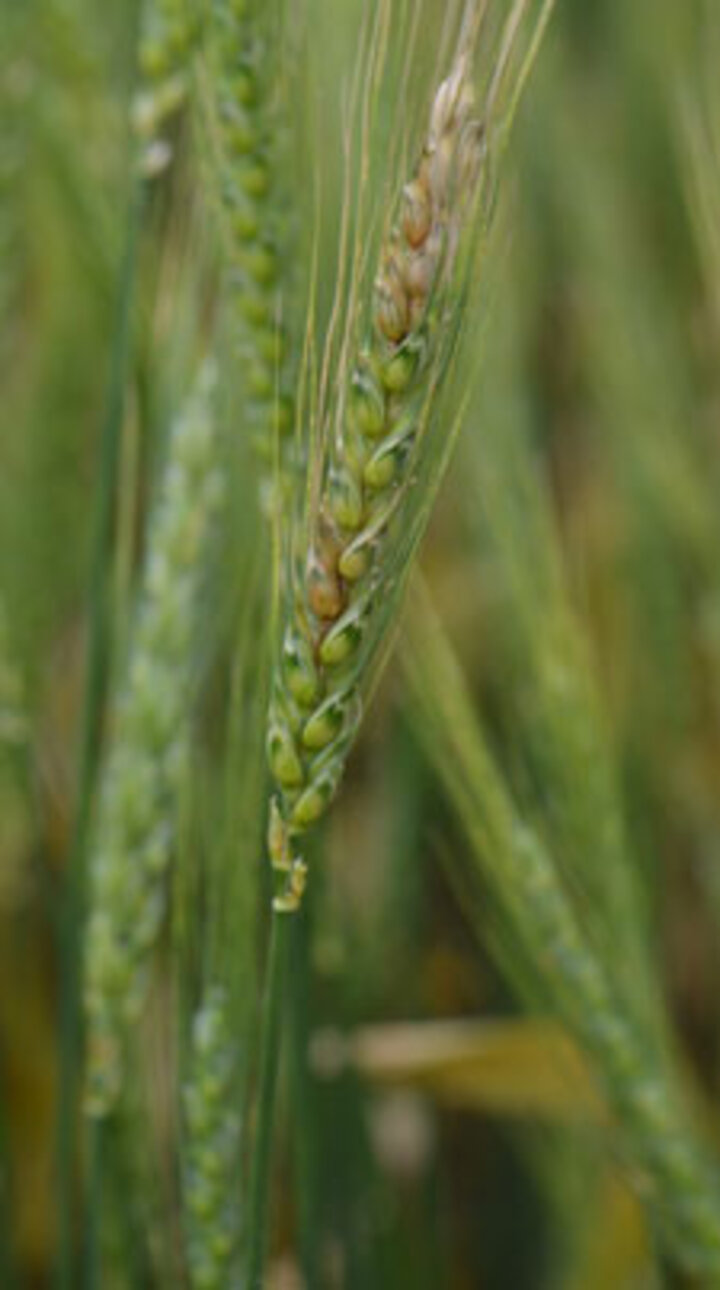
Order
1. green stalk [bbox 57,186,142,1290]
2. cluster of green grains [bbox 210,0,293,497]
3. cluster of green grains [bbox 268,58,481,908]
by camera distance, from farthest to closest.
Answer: green stalk [bbox 57,186,142,1290], cluster of green grains [bbox 210,0,293,497], cluster of green grains [bbox 268,58,481,908]

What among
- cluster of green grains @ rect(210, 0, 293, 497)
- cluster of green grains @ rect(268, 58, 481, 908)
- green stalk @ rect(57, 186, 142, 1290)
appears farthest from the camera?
green stalk @ rect(57, 186, 142, 1290)

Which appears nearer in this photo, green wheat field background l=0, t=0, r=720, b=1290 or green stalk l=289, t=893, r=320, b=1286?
green wheat field background l=0, t=0, r=720, b=1290

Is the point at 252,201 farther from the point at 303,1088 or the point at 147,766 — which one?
the point at 303,1088

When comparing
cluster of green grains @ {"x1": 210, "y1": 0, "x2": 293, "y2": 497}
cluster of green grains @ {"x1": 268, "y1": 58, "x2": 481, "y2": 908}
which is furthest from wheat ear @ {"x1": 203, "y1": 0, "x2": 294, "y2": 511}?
cluster of green grains @ {"x1": 268, "y1": 58, "x2": 481, "y2": 908}

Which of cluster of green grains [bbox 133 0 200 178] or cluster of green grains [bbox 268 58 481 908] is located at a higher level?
cluster of green grains [bbox 133 0 200 178]

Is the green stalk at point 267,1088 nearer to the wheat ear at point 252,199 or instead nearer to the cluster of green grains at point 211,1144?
the cluster of green grains at point 211,1144

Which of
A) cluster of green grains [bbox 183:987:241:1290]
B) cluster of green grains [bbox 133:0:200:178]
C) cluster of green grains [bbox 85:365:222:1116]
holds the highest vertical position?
cluster of green grains [bbox 133:0:200:178]

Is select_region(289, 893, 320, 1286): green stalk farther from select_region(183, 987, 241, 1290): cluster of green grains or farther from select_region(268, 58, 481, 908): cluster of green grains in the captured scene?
select_region(268, 58, 481, 908): cluster of green grains

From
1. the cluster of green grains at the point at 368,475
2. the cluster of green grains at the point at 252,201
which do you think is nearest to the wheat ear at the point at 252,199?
the cluster of green grains at the point at 252,201

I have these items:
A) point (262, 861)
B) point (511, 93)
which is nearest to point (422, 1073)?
point (262, 861)
